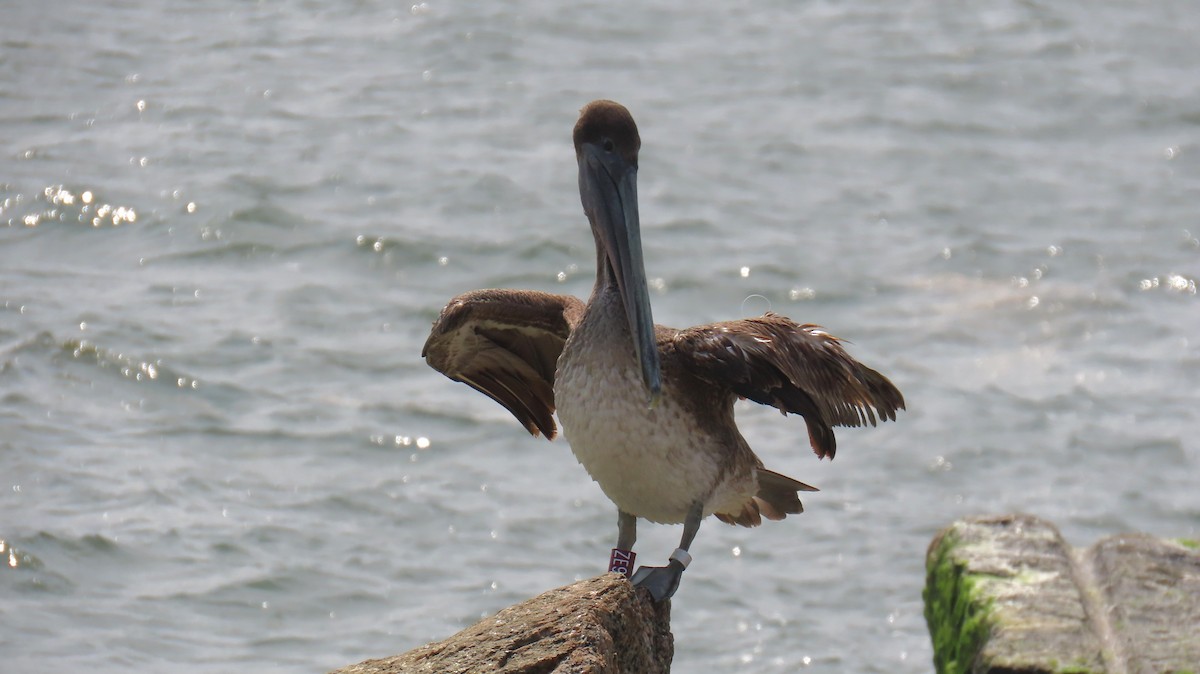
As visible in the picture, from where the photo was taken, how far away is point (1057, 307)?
12.9 metres

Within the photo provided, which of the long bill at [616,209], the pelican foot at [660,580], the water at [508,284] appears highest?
the long bill at [616,209]

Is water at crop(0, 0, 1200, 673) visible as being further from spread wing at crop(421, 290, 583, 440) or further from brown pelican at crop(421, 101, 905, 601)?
brown pelican at crop(421, 101, 905, 601)

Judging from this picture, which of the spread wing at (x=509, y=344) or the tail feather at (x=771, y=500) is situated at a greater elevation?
the spread wing at (x=509, y=344)

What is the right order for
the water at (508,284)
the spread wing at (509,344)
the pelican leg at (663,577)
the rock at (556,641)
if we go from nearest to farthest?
1. the rock at (556,641)
2. the pelican leg at (663,577)
3. the spread wing at (509,344)
4. the water at (508,284)

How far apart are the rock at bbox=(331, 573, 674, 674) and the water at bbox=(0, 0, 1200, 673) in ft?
12.7

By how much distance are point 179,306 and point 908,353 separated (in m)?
5.75

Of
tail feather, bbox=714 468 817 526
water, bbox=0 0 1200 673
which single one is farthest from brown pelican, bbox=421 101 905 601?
water, bbox=0 0 1200 673

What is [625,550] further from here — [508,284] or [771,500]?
[508,284]

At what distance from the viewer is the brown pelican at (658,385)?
539cm

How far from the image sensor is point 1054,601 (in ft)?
20.9

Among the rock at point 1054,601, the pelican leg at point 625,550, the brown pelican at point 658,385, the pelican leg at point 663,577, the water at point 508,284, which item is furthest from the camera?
the water at point 508,284

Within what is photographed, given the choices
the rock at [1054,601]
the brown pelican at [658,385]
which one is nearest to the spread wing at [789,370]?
the brown pelican at [658,385]

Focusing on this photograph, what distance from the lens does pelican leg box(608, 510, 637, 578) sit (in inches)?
224

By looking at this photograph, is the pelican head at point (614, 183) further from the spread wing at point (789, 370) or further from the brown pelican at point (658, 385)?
the spread wing at point (789, 370)
